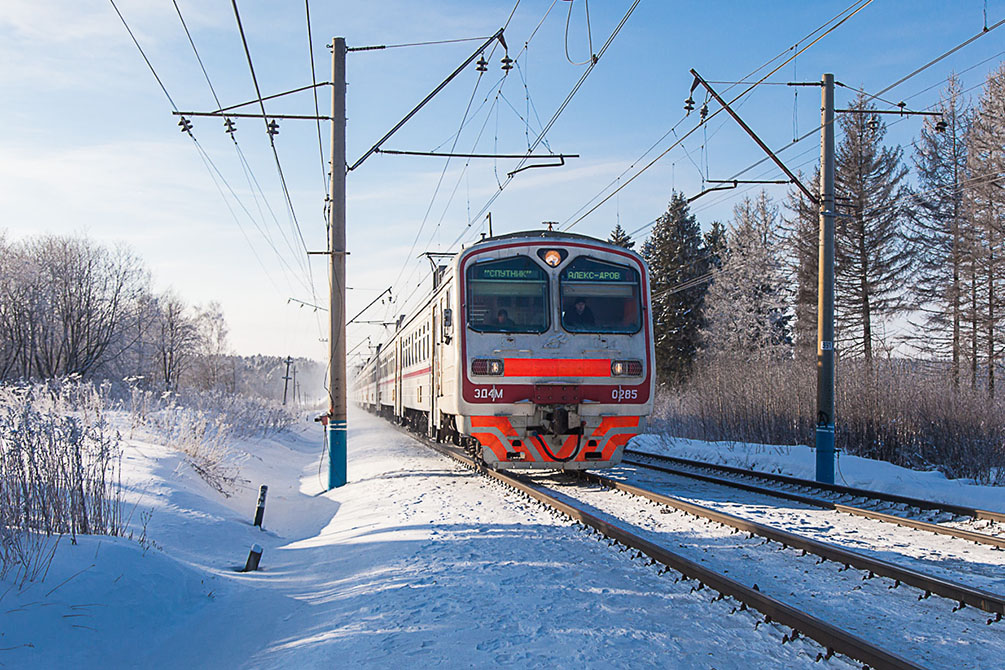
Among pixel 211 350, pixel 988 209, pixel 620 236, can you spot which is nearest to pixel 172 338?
pixel 211 350

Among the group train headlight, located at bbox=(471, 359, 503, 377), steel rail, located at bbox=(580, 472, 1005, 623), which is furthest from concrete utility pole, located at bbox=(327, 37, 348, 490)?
steel rail, located at bbox=(580, 472, 1005, 623)

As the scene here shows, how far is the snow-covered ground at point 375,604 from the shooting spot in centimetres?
395

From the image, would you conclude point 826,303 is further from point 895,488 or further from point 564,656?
point 564,656

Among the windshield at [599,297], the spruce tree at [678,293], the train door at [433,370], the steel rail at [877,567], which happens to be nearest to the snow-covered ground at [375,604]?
the steel rail at [877,567]

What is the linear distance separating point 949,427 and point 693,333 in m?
27.1

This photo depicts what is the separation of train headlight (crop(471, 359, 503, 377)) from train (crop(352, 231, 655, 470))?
0.04 ft

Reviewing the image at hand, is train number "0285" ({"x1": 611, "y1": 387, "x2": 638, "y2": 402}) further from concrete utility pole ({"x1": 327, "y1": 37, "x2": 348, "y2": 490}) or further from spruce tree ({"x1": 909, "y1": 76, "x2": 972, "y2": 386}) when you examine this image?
spruce tree ({"x1": 909, "y1": 76, "x2": 972, "y2": 386})

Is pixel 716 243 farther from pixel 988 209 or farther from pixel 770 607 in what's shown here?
pixel 770 607

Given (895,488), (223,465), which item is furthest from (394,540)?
(895,488)

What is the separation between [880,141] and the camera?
2878cm

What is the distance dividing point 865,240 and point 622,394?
2281 cm

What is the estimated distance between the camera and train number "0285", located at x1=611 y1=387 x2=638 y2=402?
9977 millimetres

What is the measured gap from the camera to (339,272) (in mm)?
12234

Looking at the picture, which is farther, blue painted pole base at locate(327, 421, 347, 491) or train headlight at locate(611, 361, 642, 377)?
blue painted pole base at locate(327, 421, 347, 491)
